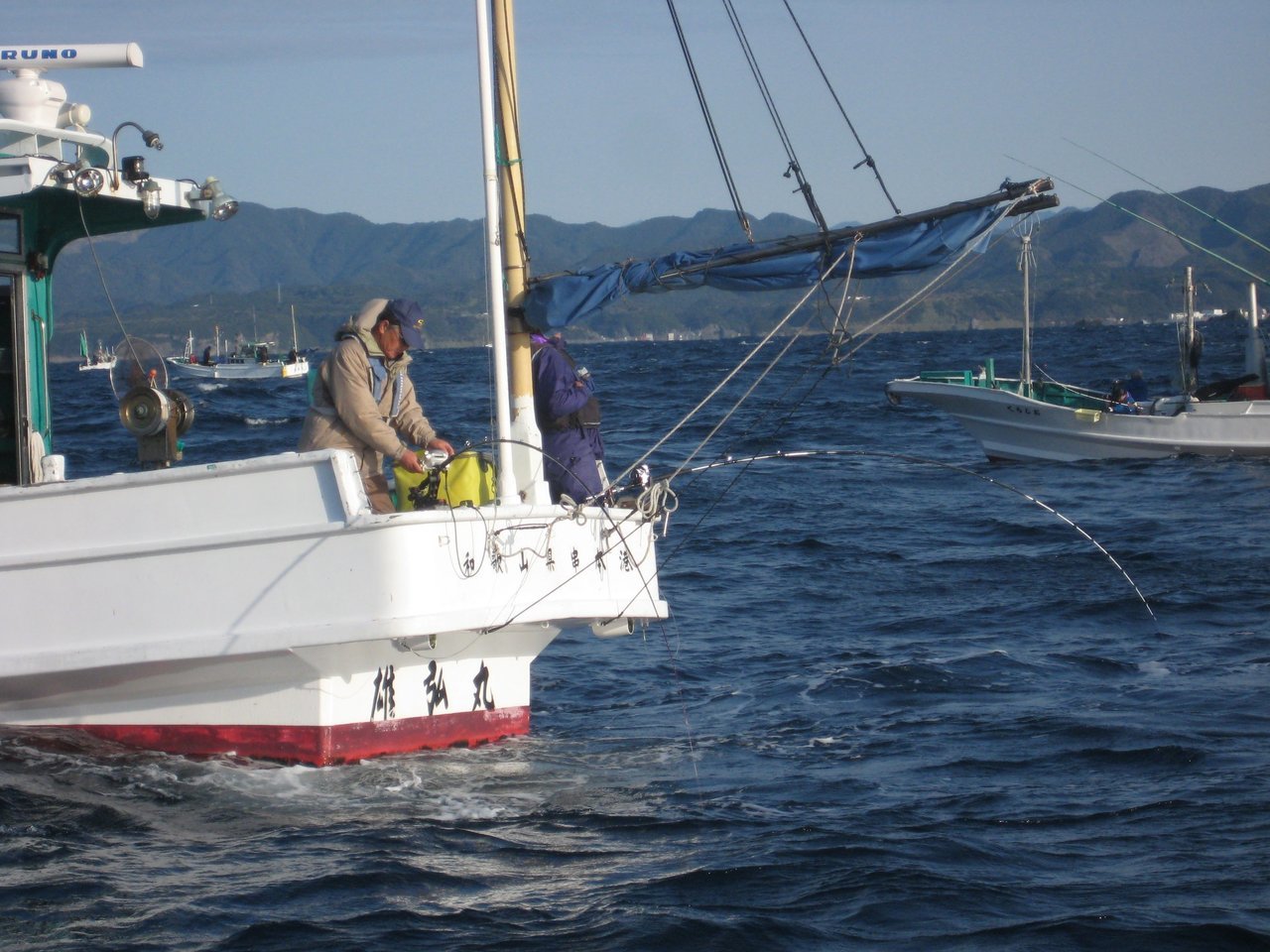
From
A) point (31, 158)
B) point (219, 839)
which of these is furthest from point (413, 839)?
point (31, 158)

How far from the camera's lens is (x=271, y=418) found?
3619 cm

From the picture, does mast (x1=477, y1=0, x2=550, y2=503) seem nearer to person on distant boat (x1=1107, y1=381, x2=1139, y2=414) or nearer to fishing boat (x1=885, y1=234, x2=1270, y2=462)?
fishing boat (x1=885, y1=234, x2=1270, y2=462)

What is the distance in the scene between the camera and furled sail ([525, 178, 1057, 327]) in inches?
310

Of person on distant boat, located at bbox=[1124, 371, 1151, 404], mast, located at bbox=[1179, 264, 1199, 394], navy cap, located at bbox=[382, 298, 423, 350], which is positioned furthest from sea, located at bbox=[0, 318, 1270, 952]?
person on distant boat, located at bbox=[1124, 371, 1151, 404]

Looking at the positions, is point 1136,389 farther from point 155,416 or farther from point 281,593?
point 281,593

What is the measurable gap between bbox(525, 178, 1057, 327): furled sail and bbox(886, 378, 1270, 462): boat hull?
17167mm

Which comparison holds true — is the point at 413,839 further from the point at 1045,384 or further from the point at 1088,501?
the point at 1045,384

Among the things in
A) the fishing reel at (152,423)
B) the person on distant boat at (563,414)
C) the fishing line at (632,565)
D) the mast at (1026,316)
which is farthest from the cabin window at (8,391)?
the mast at (1026,316)

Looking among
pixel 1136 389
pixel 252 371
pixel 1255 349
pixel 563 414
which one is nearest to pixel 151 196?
pixel 563 414

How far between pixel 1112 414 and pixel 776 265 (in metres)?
17.5

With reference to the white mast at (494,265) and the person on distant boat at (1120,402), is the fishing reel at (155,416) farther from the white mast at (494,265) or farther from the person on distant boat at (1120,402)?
the person on distant boat at (1120,402)

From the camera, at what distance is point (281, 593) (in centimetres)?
715

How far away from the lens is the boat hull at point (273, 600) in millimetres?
7066

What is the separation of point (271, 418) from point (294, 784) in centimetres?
2959
